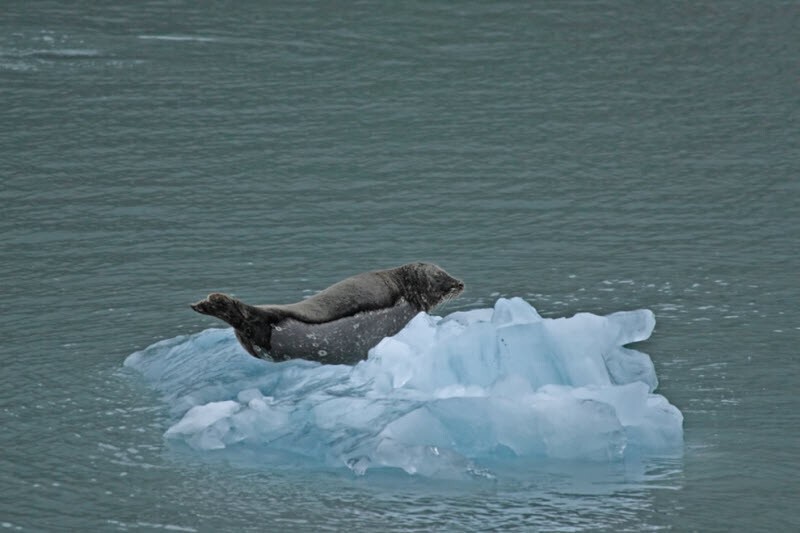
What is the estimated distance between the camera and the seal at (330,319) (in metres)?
8.38

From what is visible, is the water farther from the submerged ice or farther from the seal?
the seal

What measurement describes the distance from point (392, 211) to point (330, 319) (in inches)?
164

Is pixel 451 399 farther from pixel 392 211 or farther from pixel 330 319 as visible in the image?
pixel 392 211

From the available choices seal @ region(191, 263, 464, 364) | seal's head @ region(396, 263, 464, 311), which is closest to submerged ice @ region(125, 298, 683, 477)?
seal @ region(191, 263, 464, 364)

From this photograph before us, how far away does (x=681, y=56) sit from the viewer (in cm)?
1805

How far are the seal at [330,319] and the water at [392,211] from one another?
71 centimetres

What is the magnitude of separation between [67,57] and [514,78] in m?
4.99

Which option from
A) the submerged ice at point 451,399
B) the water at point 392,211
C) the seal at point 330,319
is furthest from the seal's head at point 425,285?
the water at point 392,211

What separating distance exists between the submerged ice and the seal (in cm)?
12

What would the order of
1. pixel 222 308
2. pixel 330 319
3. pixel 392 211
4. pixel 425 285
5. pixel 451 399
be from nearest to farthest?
pixel 451 399
pixel 222 308
pixel 330 319
pixel 425 285
pixel 392 211

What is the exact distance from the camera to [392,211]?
41.6ft

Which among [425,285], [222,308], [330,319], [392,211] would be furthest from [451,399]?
[392,211]

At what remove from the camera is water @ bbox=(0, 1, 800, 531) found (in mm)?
7496

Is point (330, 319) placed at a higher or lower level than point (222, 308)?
lower
